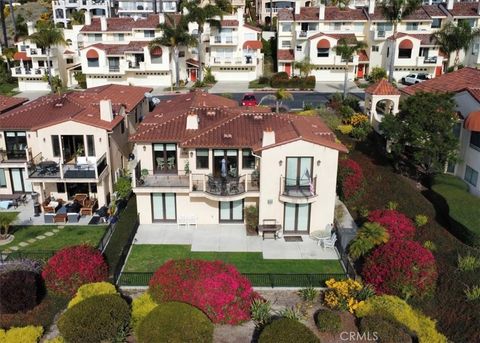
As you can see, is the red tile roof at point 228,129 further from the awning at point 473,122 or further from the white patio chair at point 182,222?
the awning at point 473,122

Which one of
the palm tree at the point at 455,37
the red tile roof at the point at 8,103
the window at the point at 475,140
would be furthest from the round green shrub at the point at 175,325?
the palm tree at the point at 455,37

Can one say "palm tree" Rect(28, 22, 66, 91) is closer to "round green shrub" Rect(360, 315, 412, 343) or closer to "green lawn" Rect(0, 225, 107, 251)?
"green lawn" Rect(0, 225, 107, 251)

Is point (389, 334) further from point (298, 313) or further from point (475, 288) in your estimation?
point (475, 288)

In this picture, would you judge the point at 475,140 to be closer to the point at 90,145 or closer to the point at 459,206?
the point at 459,206

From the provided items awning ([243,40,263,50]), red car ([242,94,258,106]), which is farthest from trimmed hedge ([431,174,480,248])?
awning ([243,40,263,50])

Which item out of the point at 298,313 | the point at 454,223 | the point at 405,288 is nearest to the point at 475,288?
the point at 405,288
